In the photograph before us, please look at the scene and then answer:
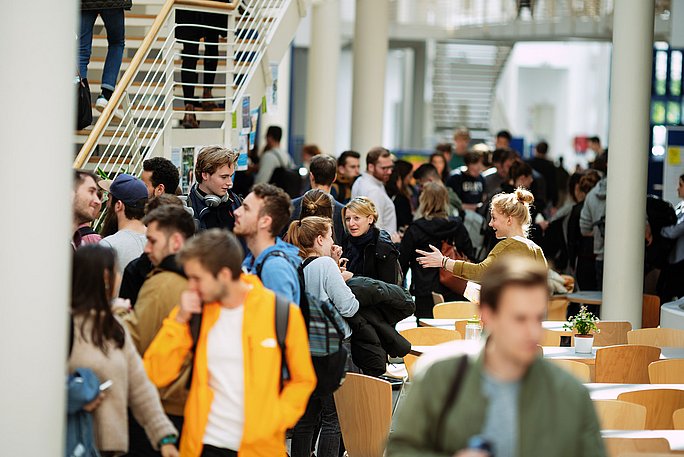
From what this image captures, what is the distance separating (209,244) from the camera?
12.2 feet

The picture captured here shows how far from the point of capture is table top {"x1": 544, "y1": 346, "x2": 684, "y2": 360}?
6.90m

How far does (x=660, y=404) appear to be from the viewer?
560 cm

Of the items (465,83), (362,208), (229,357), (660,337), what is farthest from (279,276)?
(465,83)

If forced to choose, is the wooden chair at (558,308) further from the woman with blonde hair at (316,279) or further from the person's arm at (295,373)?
the person's arm at (295,373)

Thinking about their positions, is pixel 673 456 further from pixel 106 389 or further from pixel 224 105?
pixel 224 105

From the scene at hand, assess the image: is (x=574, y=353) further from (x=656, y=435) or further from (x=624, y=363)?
(x=656, y=435)

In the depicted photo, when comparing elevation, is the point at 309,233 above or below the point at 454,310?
above

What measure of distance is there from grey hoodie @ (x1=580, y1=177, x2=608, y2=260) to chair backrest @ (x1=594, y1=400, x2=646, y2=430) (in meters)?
5.57

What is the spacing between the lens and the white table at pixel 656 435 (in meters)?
4.73

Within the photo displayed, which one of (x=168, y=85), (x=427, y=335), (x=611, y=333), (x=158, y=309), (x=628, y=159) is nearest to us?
(x=158, y=309)

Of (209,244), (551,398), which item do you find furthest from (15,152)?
(551,398)

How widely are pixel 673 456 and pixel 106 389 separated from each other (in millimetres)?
2035

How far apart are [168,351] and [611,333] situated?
4591 millimetres

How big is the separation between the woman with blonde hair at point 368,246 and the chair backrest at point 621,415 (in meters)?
2.21
